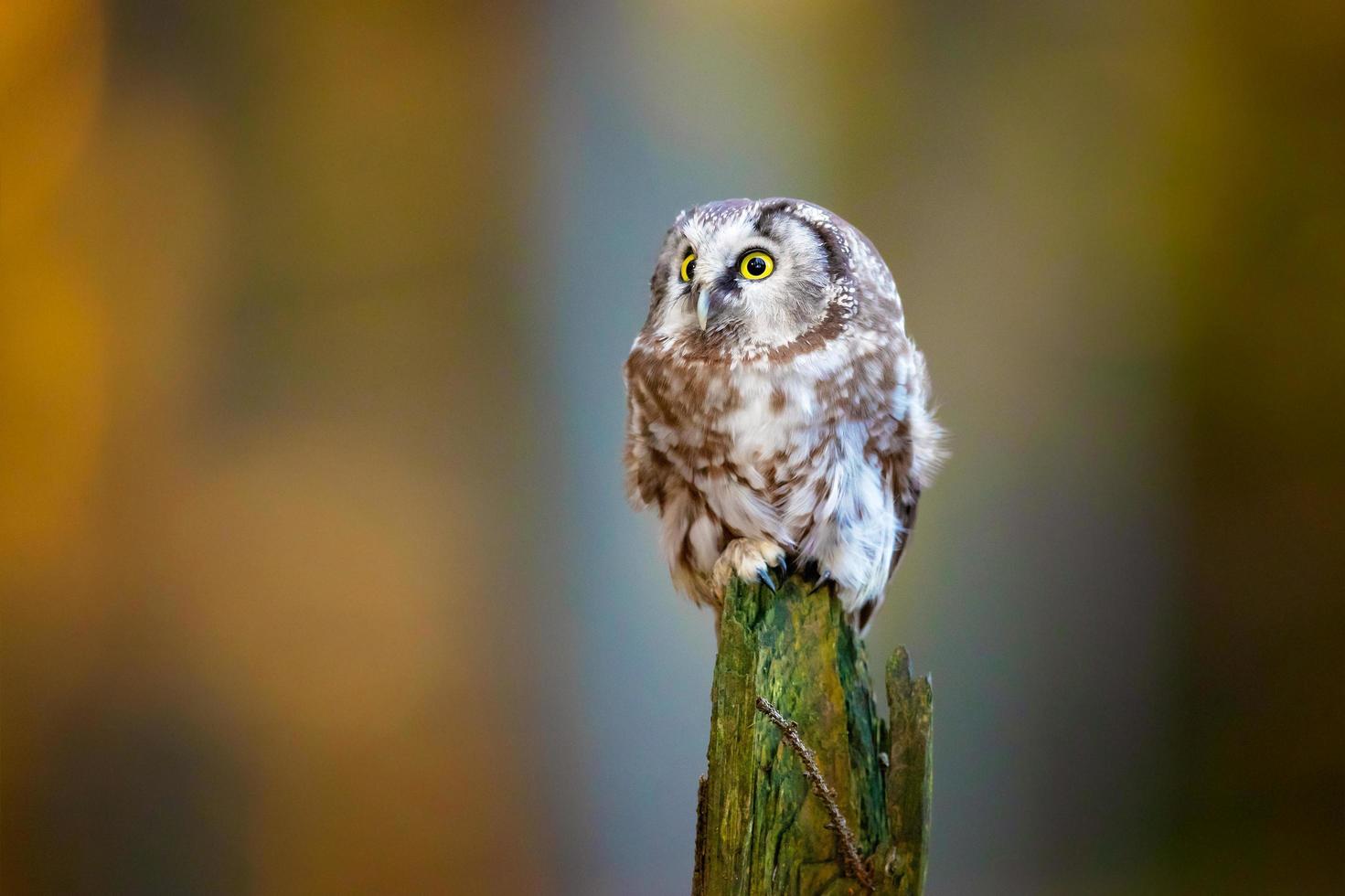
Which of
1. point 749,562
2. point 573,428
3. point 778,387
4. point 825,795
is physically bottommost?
point 825,795

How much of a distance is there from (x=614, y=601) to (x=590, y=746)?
40 cm

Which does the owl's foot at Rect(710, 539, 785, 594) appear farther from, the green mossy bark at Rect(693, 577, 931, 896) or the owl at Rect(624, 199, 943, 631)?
the green mossy bark at Rect(693, 577, 931, 896)

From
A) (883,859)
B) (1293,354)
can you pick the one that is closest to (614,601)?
(883,859)

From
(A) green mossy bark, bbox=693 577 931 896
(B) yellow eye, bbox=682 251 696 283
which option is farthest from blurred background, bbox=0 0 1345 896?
(A) green mossy bark, bbox=693 577 931 896

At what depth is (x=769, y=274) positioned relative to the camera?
1.83m

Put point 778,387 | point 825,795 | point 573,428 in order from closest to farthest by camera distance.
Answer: point 825,795 → point 778,387 → point 573,428

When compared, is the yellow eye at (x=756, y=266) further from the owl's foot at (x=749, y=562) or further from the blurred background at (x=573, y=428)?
the blurred background at (x=573, y=428)

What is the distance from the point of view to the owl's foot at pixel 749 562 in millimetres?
1817

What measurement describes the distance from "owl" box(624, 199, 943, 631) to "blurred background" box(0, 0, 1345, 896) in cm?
87

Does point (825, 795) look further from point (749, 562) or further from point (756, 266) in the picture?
point (756, 266)

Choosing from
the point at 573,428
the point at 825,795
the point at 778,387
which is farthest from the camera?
the point at 573,428

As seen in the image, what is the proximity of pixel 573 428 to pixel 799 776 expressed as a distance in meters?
1.39

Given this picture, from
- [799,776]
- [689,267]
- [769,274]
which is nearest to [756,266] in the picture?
[769,274]

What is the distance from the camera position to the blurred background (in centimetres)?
221
